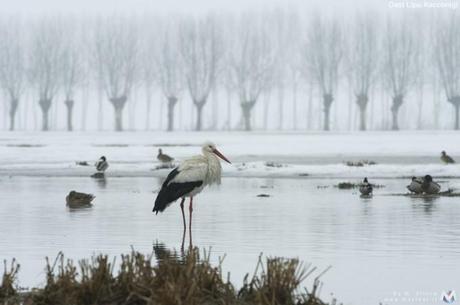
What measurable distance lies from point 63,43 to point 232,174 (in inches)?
3460

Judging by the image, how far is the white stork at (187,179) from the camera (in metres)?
15.6

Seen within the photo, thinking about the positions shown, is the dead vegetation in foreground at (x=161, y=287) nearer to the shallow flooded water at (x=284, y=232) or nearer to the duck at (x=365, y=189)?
the shallow flooded water at (x=284, y=232)

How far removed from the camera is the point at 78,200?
810 inches

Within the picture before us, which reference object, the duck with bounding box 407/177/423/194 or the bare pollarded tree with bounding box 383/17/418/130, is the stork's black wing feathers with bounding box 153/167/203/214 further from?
the bare pollarded tree with bounding box 383/17/418/130

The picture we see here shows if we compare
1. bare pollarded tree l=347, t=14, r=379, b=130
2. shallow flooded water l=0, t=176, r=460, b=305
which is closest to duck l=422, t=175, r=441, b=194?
shallow flooded water l=0, t=176, r=460, b=305

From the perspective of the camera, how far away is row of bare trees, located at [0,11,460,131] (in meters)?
108

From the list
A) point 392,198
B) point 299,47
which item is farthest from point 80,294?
point 299,47

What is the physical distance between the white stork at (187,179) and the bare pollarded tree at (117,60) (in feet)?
314

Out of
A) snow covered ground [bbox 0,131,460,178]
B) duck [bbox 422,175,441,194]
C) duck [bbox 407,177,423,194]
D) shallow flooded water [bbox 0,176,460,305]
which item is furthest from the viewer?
snow covered ground [bbox 0,131,460,178]

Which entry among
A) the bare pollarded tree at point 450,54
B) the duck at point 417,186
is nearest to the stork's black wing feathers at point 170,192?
the duck at point 417,186

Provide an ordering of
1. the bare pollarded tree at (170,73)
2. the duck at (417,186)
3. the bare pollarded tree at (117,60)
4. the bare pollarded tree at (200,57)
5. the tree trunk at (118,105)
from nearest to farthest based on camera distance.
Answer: the duck at (417,186) < the bare pollarded tree at (200,57) < the tree trunk at (118,105) < the bare pollarded tree at (117,60) < the bare pollarded tree at (170,73)

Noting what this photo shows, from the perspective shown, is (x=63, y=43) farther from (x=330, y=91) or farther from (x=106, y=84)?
(x=330, y=91)

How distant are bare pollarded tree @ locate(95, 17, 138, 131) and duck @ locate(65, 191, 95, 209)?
90.8m

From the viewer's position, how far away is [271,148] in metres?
57.5
